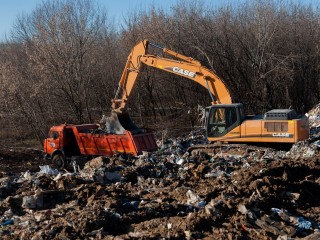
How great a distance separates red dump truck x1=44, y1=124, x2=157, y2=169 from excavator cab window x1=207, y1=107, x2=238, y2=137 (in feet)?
7.18

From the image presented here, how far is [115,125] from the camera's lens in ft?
48.2

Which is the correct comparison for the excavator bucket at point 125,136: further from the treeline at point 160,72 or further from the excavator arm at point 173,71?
the treeline at point 160,72

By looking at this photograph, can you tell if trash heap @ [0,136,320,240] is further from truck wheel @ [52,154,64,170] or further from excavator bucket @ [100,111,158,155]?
truck wheel @ [52,154,64,170]

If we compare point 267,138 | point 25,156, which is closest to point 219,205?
point 267,138

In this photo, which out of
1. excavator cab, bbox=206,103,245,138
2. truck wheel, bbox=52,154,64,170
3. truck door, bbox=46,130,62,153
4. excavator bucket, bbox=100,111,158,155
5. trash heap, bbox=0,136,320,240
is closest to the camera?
trash heap, bbox=0,136,320,240

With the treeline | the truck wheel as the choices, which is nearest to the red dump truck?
the truck wheel

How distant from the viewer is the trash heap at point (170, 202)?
6539mm

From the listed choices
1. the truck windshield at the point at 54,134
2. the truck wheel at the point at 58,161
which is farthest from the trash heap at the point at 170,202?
the truck windshield at the point at 54,134

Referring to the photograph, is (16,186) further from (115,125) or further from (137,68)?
(137,68)

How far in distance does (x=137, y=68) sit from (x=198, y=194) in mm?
8069

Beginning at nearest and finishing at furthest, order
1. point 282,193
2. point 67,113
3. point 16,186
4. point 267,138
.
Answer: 1. point 282,193
2. point 16,186
3. point 267,138
4. point 67,113

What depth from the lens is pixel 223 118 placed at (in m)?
13.1

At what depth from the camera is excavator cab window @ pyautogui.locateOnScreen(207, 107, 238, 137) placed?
12984 millimetres

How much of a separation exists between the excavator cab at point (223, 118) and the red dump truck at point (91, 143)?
217 centimetres
